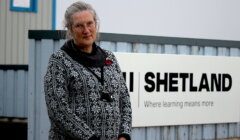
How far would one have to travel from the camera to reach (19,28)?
40.8ft

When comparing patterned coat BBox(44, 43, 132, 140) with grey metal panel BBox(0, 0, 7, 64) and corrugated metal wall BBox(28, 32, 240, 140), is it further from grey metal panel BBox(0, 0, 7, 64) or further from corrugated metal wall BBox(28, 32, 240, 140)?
grey metal panel BBox(0, 0, 7, 64)

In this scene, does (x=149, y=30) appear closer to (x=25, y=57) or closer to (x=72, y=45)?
(x=25, y=57)

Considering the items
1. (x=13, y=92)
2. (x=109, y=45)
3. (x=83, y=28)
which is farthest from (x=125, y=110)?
(x=13, y=92)

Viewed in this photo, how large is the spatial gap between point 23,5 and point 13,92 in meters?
1.88

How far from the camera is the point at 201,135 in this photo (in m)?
8.60

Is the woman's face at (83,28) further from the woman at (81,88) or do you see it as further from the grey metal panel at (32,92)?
the grey metal panel at (32,92)

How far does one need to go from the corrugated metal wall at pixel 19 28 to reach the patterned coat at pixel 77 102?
28.4 feet

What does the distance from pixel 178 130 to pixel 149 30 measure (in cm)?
722

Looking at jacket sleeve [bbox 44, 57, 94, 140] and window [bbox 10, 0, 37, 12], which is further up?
window [bbox 10, 0, 37, 12]

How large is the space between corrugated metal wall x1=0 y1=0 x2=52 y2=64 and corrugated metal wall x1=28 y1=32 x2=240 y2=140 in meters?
4.41

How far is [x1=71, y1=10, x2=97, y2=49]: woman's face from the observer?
147 inches

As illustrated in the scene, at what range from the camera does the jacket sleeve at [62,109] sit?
366 cm

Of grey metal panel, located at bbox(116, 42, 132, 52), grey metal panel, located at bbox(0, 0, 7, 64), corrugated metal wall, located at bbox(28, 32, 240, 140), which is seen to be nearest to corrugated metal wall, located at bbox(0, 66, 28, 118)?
grey metal panel, located at bbox(0, 0, 7, 64)

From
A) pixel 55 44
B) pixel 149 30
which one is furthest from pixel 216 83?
pixel 149 30
